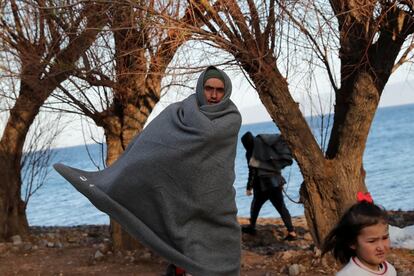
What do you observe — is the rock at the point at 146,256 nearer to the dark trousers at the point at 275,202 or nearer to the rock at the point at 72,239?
the dark trousers at the point at 275,202

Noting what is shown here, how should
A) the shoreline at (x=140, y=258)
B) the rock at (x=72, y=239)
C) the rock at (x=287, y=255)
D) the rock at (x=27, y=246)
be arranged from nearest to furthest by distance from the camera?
the shoreline at (x=140, y=258) < the rock at (x=287, y=255) < the rock at (x=27, y=246) < the rock at (x=72, y=239)

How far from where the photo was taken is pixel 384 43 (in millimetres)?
6309

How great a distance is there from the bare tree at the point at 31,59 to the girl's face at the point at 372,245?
3.71 metres

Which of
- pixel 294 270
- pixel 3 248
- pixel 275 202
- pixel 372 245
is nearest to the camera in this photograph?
pixel 372 245

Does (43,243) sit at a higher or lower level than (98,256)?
lower

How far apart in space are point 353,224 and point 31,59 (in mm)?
5148

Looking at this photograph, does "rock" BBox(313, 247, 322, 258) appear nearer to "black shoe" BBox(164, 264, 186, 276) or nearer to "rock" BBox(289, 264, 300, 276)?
"rock" BBox(289, 264, 300, 276)

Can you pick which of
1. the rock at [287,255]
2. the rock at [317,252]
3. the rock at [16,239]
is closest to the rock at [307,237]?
the rock at [287,255]

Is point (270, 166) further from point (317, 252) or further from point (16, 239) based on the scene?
point (16, 239)

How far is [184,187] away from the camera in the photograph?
509 cm

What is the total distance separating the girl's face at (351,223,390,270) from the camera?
3457 millimetres

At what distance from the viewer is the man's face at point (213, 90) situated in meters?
5.07

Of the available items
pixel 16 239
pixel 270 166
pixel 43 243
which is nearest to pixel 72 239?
pixel 43 243

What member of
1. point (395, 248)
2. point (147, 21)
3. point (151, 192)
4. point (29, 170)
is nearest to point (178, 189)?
point (151, 192)
